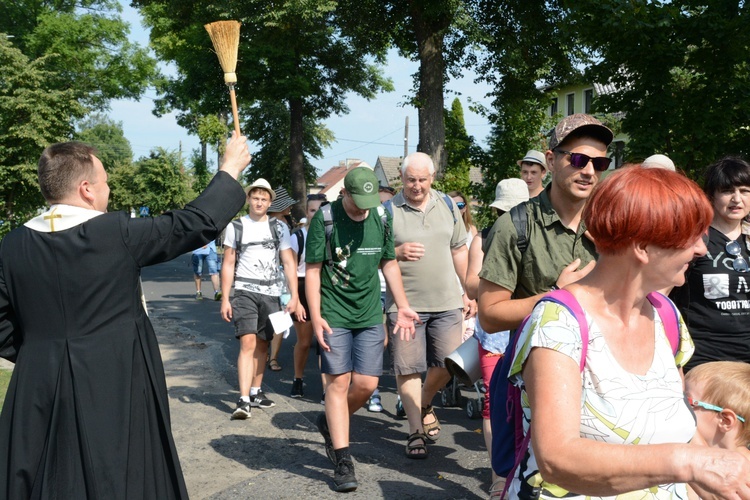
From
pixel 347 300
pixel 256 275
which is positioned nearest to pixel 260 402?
pixel 256 275

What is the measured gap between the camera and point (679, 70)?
10.7 metres

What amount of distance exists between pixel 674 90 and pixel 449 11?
22.1 feet

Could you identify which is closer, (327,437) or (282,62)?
(327,437)

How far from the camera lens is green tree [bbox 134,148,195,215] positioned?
48.8 metres

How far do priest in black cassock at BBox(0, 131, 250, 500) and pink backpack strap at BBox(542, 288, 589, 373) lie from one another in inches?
66.9

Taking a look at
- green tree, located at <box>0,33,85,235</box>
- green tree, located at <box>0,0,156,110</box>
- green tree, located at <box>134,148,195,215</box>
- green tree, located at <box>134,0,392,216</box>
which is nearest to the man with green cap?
green tree, located at <box>134,0,392,216</box>

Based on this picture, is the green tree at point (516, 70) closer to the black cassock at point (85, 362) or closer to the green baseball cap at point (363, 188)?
the green baseball cap at point (363, 188)

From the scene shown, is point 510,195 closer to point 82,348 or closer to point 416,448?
point 416,448

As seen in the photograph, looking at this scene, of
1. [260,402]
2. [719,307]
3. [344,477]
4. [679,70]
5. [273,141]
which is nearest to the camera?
[719,307]

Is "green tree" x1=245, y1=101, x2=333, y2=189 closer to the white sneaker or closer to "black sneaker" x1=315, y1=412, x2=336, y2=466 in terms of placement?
the white sneaker

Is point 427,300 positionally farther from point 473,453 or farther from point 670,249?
point 670,249

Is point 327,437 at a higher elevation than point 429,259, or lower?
lower

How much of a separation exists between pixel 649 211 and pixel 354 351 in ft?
11.9

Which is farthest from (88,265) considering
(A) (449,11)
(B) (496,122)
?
(B) (496,122)
